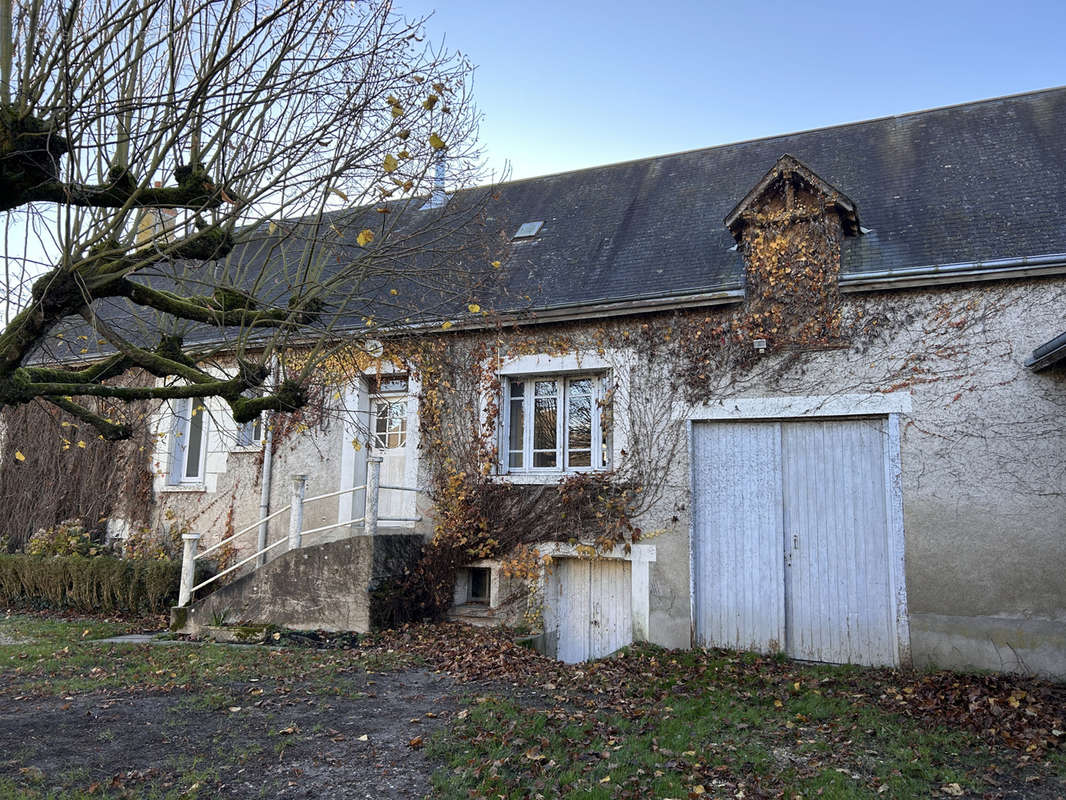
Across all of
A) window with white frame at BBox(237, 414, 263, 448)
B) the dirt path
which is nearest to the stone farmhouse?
window with white frame at BBox(237, 414, 263, 448)

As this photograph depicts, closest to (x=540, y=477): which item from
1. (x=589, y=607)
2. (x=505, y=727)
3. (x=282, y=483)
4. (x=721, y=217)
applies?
(x=589, y=607)

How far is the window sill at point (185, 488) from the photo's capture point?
37.4 feet

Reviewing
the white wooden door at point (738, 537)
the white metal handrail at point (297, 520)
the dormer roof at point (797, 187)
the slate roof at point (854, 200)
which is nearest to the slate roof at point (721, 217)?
the slate roof at point (854, 200)

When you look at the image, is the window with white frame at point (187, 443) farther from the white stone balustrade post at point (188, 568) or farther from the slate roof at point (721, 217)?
the white stone balustrade post at point (188, 568)

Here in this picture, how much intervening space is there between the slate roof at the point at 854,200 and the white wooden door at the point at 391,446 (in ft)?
7.94

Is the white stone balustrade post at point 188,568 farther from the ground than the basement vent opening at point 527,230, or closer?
closer

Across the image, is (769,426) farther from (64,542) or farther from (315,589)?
(64,542)

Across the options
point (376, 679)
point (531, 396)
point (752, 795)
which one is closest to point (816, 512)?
point (531, 396)

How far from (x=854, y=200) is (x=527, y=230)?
453 centimetres

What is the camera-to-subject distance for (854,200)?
948 cm

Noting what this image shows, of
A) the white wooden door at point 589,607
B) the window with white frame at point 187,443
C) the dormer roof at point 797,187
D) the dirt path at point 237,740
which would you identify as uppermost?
the dormer roof at point 797,187

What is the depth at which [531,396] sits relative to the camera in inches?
382

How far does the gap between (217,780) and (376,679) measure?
2.45 meters

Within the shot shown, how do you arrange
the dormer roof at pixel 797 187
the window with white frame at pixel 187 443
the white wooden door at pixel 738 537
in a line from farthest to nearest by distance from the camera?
the window with white frame at pixel 187 443, the dormer roof at pixel 797 187, the white wooden door at pixel 738 537
